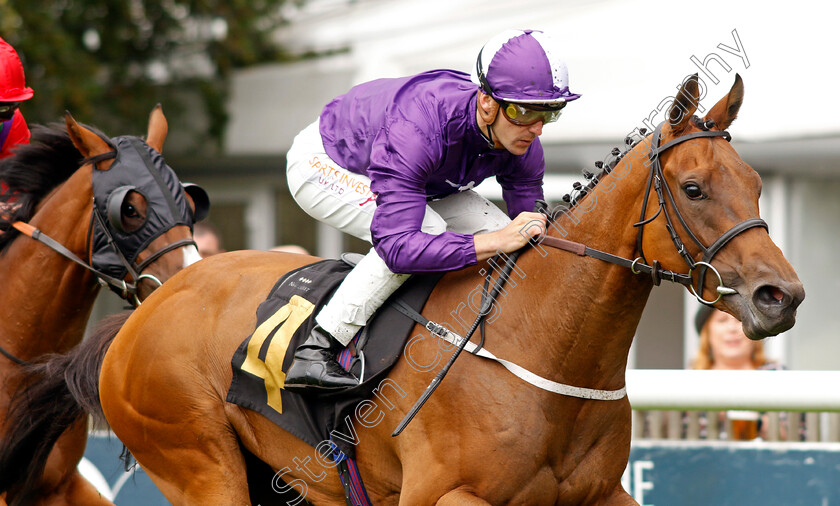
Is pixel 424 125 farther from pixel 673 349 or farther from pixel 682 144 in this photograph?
pixel 673 349

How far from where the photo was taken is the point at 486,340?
3041 millimetres

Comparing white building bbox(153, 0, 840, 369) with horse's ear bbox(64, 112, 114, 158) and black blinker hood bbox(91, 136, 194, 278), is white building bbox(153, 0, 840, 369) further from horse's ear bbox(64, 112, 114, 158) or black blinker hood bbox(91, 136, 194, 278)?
horse's ear bbox(64, 112, 114, 158)

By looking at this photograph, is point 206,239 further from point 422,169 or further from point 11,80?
point 422,169

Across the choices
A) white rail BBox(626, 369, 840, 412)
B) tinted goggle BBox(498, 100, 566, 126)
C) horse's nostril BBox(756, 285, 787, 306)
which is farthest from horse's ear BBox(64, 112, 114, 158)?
horse's nostril BBox(756, 285, 787, 306)

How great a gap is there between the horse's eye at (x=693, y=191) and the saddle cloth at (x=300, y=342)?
95 cm

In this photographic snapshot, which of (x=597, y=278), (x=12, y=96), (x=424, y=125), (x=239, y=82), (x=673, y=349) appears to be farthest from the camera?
(x=239, y=82)

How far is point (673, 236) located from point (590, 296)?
334 millimetres

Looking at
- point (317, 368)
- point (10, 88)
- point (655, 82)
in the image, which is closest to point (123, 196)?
point (10, 88)

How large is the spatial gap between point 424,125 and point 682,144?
0.84 m

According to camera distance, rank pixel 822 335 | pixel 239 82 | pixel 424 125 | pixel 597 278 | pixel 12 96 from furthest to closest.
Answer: pixel 239 82 → pixel 822 335 → pixel 12 96 → pixel 424 125 → pixel 597 278

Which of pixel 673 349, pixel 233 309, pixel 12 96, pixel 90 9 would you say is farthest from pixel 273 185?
pixel 233 309

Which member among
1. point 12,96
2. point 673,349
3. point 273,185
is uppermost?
point 12,96

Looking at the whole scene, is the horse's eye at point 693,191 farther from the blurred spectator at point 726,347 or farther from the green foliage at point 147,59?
the green foliage at point 147,59

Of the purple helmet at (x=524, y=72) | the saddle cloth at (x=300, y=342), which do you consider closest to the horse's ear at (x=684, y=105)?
the purple helmet at (x=524, y=72)
